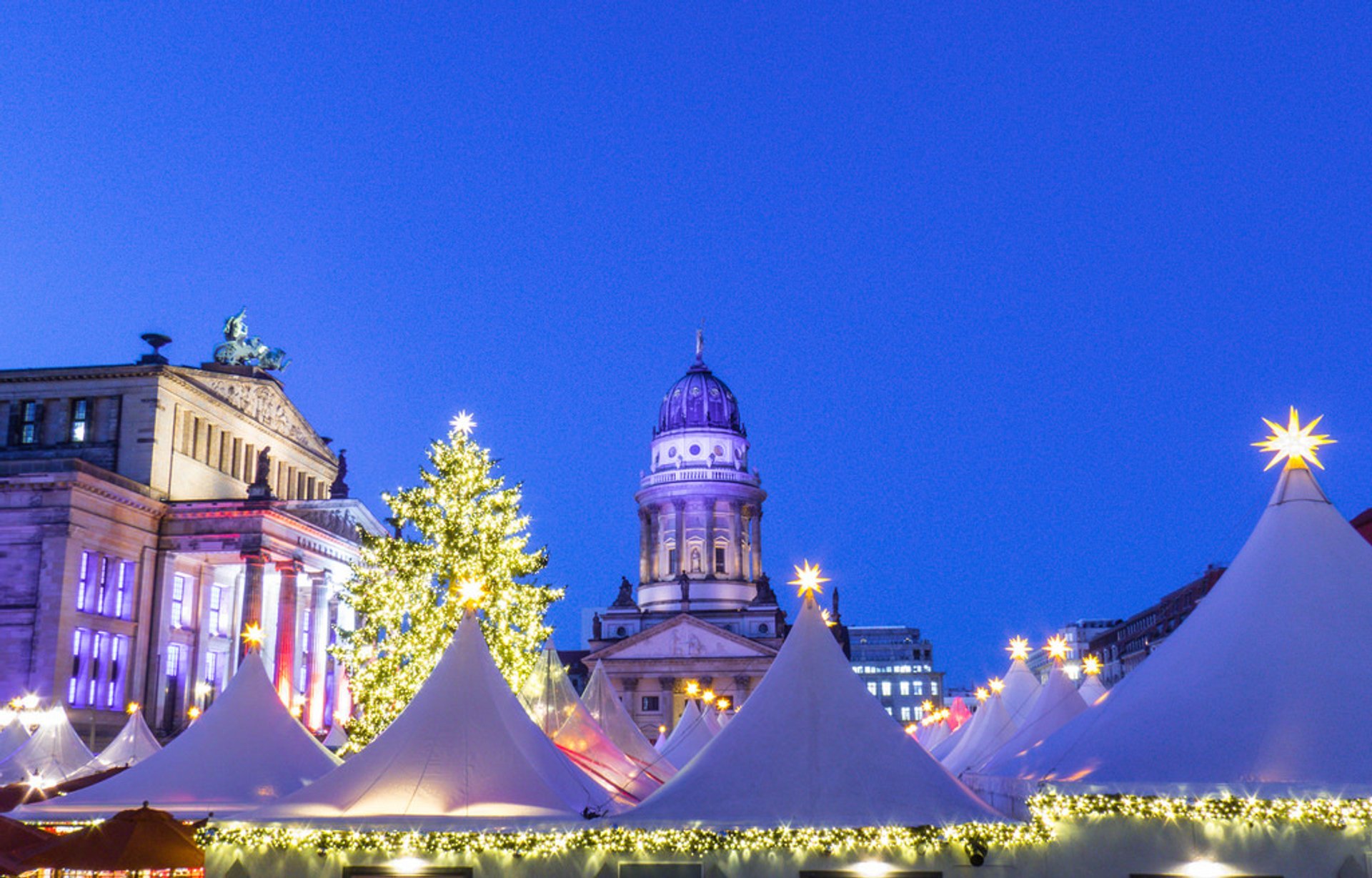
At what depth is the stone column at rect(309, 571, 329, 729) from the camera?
62250 mm

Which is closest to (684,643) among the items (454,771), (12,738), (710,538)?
(710,538)

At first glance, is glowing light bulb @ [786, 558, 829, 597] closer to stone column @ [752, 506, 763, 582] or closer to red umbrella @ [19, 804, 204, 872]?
red umbrella @ [19, 804, 204, 872]

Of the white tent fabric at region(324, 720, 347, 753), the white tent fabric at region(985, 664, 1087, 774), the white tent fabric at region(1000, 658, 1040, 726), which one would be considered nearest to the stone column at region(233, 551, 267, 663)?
the white tent fabric at region(324, 720, 347, 753)

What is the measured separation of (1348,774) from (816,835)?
6.23m

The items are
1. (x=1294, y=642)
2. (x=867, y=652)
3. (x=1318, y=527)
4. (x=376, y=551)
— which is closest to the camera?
(x=1294, y=642)

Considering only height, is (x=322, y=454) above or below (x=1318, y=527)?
above

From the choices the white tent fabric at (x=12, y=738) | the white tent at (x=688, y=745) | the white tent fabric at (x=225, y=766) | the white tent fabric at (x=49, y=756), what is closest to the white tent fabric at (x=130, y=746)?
the white tent fabric at (x=49, y=756)

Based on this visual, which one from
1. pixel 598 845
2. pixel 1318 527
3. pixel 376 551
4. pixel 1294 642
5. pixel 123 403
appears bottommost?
pixel 598 845

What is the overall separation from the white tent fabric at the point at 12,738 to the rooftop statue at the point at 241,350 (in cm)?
3279

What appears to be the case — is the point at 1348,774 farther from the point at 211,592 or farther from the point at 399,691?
the point at 211,592

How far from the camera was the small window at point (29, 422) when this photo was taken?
56.0 m

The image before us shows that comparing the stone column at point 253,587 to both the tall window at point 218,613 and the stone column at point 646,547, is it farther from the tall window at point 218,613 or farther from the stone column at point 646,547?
the stone column at point 646,547

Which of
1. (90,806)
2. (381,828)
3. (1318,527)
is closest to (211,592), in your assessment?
(90,806)

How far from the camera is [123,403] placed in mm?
55781
